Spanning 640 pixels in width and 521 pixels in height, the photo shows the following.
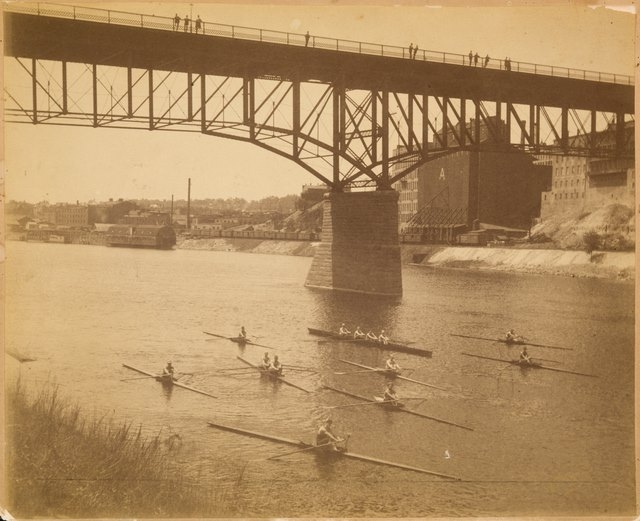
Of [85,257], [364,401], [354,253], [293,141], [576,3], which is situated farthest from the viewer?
[354,253]

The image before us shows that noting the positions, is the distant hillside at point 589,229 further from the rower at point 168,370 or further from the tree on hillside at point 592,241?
the rower at point 168,370

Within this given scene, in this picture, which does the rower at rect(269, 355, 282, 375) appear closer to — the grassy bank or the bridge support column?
the grassy bank

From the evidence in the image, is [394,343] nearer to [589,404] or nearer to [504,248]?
[589,404]

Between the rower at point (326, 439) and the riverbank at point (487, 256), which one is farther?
the riverbank at point (487, 256)

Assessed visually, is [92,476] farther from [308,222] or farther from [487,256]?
[308,222]

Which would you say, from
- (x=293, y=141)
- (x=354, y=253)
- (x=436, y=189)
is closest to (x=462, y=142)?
(x=354, y=253)

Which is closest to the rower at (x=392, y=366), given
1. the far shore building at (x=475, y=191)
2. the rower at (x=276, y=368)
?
the rower at (x=276, y=368)
